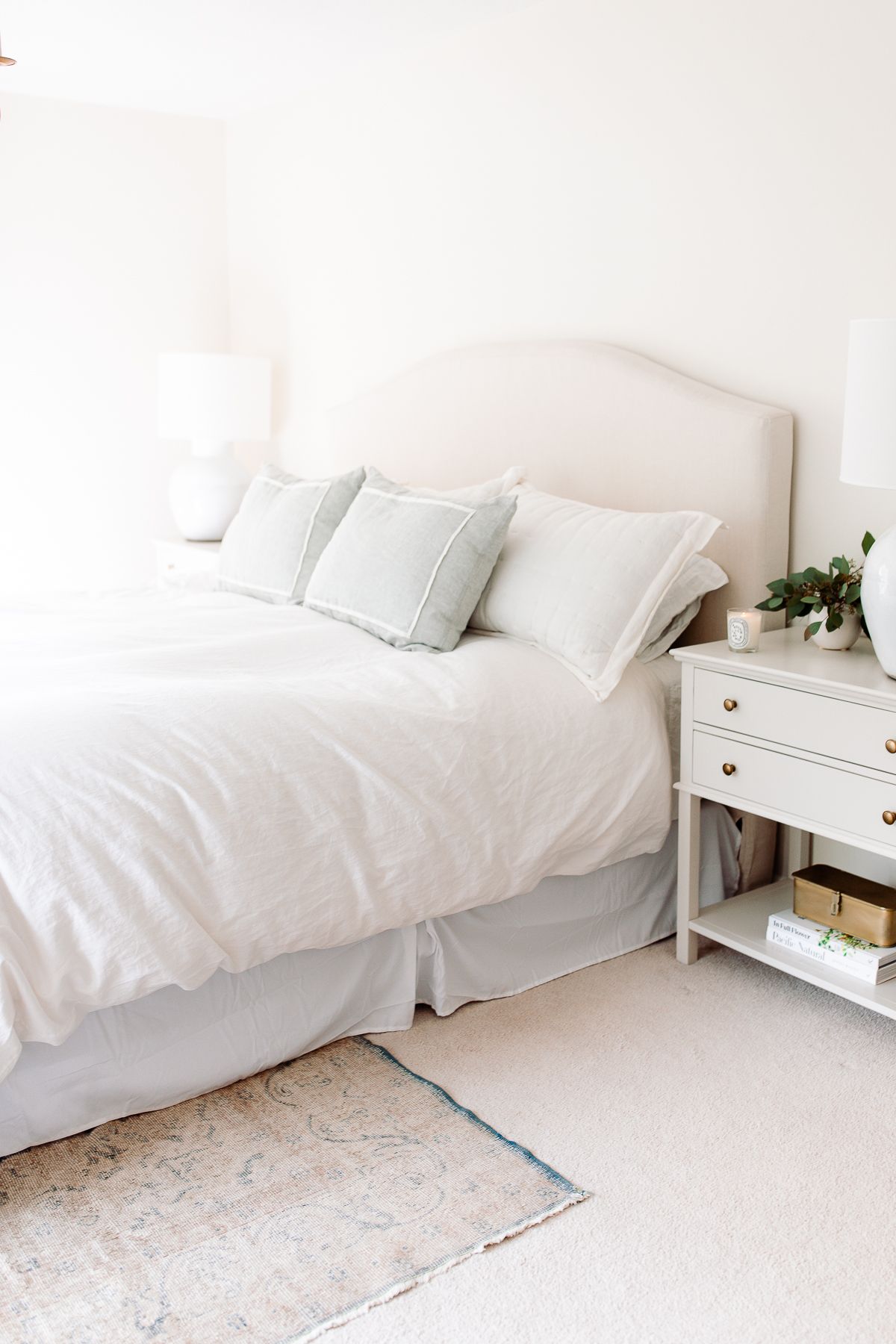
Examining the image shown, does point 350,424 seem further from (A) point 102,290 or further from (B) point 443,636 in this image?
(B) point 443,636

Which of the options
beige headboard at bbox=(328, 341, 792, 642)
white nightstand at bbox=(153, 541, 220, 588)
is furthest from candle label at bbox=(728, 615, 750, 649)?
white nightstand at bbox=(153, 541, 220, 588)

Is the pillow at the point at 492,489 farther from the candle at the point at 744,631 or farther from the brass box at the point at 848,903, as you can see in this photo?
the brass box at the point at 848,903

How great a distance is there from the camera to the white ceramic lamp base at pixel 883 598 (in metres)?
2.09

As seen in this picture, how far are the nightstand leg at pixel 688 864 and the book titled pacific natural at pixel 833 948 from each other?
165 mm

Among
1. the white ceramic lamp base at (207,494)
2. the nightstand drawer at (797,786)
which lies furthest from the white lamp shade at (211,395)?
the nightstand drawer at (797,786)

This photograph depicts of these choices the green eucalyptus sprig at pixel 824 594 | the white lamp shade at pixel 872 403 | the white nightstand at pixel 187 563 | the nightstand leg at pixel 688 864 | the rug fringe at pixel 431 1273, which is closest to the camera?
the rug fringe at pixel 431 1273

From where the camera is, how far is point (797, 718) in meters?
2.20

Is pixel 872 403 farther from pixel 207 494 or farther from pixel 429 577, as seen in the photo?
pixel 207 494

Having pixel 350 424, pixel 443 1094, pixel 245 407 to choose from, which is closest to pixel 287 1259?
pixel 443 1094

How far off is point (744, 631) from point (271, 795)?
100cm

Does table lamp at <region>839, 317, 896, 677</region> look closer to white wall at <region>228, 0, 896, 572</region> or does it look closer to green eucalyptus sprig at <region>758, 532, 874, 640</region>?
green eucalyptus sprig at <region>758, 532, 874, 640</region>

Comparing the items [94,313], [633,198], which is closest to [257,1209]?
[633,198]

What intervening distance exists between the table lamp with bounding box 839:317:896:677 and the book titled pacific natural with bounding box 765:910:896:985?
1.73ft

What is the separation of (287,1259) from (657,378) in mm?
2090
